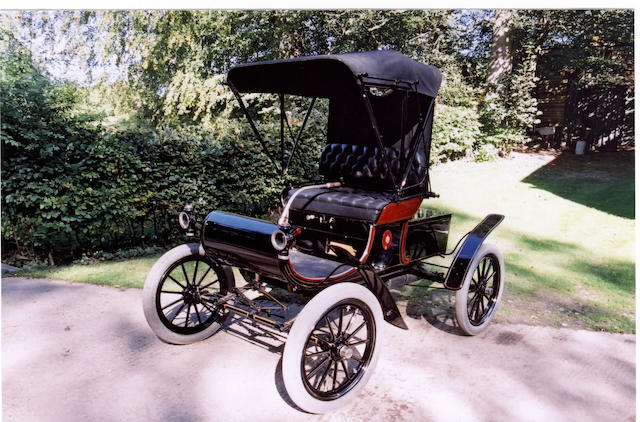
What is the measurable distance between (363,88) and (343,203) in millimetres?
962

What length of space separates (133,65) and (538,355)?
1156 cm

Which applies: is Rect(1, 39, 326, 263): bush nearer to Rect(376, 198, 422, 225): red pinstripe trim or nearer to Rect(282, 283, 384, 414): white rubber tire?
→ Rect(376, 198, 422, 225): red pinstripe trim

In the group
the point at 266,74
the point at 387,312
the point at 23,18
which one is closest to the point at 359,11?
the point at 23,18

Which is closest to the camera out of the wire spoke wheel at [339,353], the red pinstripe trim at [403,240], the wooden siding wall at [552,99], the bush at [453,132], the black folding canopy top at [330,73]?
the wire spoke wheel at [339,353]

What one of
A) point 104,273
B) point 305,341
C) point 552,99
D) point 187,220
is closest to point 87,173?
point 104,273

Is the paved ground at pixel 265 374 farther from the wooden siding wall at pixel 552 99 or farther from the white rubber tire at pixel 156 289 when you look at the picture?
the wooden siding wall at pixel 552 99

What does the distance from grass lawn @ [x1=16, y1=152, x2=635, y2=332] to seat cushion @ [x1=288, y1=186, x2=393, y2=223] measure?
1.12 m

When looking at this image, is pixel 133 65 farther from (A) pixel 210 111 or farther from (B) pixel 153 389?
(B) pixel 153 389

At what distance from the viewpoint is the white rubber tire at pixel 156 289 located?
2982mm

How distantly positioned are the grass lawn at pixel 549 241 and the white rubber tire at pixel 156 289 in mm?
1529

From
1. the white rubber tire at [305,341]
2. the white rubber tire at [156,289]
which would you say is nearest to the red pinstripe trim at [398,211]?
the white rubber tire at [305,341]

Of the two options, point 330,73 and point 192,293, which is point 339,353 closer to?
point 192,293

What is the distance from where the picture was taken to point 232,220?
277 centimetres

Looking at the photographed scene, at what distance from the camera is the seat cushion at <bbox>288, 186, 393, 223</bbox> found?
10.9 ft
